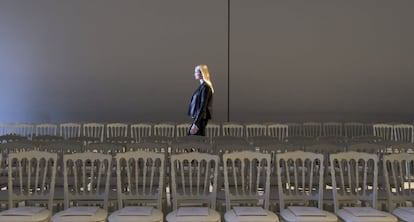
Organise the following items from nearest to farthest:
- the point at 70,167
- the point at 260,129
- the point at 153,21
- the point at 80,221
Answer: the point at 80,221 → the point at 70,167 → the point at 260,129 → the point at 153,21

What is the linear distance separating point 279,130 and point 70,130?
3.58 meters

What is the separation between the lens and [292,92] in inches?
352

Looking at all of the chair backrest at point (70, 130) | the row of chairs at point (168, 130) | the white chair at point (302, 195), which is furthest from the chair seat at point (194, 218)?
the chair backrest at point (70, 130)

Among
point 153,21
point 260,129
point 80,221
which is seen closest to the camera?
point 80,221

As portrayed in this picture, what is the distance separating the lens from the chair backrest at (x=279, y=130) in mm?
7227

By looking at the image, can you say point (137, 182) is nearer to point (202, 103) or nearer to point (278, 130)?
point (202, 103)

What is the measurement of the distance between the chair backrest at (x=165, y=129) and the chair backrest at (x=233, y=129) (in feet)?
2.70

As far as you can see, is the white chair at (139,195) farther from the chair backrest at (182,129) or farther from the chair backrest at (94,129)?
the chair backrest at (94,129)

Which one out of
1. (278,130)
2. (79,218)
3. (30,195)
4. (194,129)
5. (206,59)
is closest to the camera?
(79,218)

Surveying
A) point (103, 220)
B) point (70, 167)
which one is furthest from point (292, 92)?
point (103, 220)

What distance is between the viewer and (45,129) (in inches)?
306

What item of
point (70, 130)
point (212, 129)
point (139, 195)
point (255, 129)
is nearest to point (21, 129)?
point (70, 130)

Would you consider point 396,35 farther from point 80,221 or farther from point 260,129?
point 80,221

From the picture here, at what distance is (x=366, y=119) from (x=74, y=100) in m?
5.81
